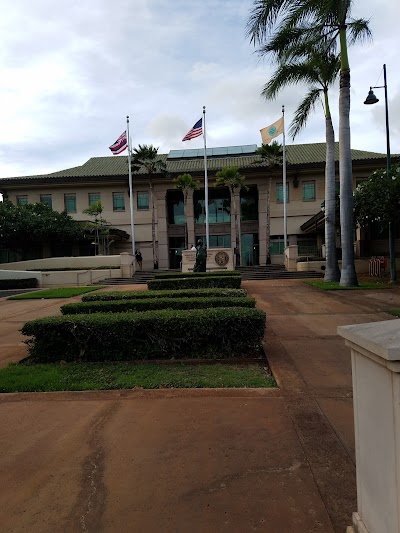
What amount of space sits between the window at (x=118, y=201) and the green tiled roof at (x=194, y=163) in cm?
202

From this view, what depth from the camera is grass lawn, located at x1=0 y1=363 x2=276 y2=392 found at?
490 centimetres

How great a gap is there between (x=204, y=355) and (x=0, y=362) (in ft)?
11.4

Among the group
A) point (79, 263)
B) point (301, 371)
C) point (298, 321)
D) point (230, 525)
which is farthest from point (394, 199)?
point (79, 263)

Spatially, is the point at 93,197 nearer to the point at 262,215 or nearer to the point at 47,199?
the point at 47,199

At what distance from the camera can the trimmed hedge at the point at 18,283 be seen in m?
25.6

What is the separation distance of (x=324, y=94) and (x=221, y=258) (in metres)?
12.7

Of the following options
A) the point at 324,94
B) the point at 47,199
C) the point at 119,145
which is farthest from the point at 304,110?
the point at 47,199

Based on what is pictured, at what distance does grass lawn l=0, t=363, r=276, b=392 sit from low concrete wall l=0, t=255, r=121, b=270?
25.0 m

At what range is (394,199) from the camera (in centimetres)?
1791

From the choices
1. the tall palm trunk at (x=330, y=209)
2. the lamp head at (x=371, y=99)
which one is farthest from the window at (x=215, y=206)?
the lamp head at (x=371, y=99)

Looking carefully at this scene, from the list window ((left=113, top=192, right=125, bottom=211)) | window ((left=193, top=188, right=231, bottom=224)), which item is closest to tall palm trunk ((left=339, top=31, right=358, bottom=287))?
window ((left=193, top=188, right=231, bottom=224))

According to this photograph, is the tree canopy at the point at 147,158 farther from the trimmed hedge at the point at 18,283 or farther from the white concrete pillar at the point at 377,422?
the white concrete pillar at the point at 377,422

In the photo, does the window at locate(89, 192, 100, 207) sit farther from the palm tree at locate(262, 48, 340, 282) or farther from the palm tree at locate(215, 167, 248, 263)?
the palm tree at locate(262, 48, 340, 282)

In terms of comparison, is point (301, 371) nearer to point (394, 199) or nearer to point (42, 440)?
point (42, 440)
